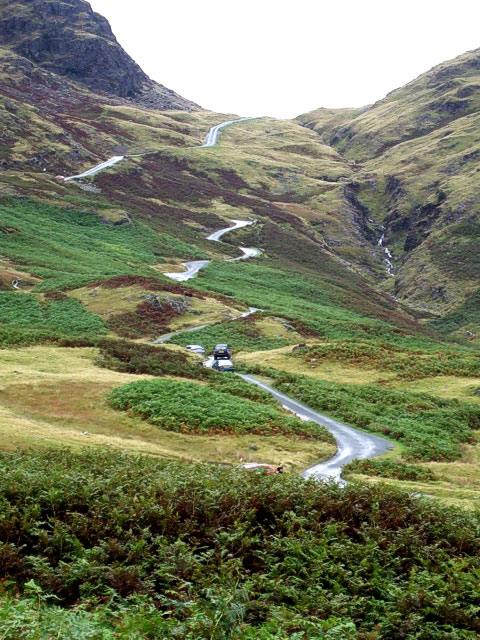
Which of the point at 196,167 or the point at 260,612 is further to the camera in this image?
the point at 196,167

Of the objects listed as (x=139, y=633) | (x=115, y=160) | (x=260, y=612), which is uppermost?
(x=115, y=160)

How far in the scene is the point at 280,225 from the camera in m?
168

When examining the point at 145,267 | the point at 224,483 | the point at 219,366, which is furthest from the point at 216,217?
the point at 224,483

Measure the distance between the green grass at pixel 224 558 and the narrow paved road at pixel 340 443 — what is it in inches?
401

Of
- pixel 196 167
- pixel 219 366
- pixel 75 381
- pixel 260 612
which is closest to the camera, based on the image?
pixel 260 612

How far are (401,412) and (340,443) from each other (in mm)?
10141

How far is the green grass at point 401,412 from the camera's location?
34.8 meters

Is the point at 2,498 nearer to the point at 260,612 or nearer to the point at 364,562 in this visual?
the point at 260,612

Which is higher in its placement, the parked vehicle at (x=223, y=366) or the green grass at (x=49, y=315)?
the parked vehicle at (x=223, y=366)

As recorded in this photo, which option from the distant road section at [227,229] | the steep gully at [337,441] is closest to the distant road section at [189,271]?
the distant road section at [227,229]

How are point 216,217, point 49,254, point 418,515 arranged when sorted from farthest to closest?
point 216,217 < point 49,254 < point 418,515

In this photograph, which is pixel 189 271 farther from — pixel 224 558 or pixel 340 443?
pixel 224 558

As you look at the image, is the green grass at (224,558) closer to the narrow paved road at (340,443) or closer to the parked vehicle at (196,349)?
the narrow paved road at (340,443)

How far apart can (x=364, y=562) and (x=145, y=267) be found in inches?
3676
